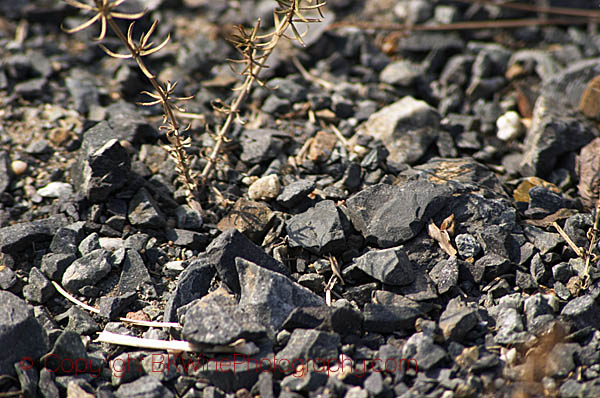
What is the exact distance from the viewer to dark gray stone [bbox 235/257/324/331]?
2.46 meters

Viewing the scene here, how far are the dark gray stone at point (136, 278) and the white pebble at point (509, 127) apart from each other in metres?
2.68

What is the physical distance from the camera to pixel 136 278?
2.79 metres

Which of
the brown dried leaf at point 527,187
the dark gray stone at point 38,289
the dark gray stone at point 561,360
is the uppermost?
the brown dried leaf at point 527,187

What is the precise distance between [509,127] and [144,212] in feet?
8.68

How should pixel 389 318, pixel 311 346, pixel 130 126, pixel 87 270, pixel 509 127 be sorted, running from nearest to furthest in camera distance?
pixel 311 346 → pixel 389 318 → pixel 87 270 → pixel 130 126 → pixel 509 127

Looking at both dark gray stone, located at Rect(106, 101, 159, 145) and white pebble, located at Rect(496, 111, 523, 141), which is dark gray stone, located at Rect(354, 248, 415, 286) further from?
dark gray stone, located at Rect(106, 101, 159, 145)

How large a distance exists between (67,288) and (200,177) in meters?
0.98

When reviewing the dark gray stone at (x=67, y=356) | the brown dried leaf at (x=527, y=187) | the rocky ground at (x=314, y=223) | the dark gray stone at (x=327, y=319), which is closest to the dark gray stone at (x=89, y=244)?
the rocky ground at (x=314, y=223)

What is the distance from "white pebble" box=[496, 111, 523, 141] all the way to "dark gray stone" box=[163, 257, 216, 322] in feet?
7.88

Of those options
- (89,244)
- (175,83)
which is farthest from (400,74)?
(89,244)

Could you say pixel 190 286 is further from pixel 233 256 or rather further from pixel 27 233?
pixel 27 233

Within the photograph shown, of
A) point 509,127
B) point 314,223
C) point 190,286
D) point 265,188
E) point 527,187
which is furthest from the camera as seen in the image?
point 509,127

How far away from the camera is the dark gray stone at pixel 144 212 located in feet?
9.84

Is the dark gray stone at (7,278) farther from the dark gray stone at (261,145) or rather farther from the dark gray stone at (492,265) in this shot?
the dark gray stone at (492,265)
